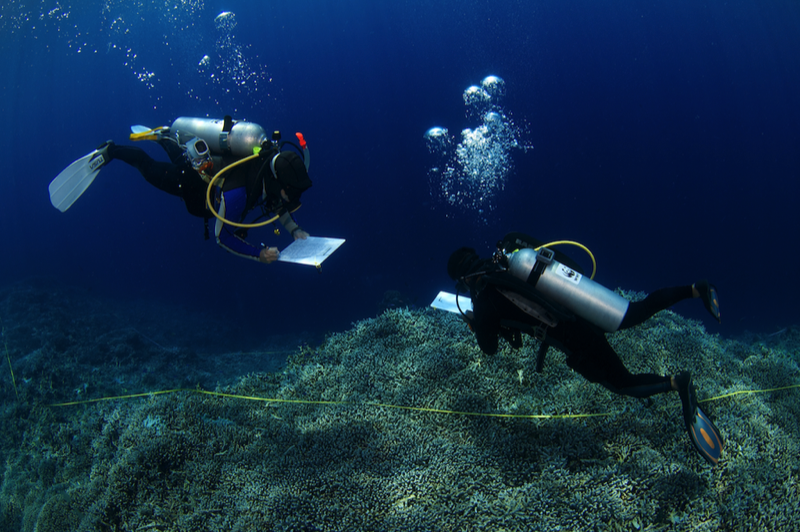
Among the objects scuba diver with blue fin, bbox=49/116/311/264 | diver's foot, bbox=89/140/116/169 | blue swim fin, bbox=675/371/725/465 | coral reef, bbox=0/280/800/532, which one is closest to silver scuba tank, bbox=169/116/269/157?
scuba diver with blue fin, bbox=49/116/311/264

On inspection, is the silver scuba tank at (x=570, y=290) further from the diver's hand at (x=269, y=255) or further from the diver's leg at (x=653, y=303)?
the diver's hand at (x=269, y=255)

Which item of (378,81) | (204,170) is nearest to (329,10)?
(378,81)

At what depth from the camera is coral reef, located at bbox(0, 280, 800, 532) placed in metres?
2.72

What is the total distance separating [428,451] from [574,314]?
186cm

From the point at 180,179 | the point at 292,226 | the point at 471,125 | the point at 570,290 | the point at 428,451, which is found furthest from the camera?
the point at 471,125

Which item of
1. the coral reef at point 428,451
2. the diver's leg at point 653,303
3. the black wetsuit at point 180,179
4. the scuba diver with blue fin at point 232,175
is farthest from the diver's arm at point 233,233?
the diver's leg at point 653,303

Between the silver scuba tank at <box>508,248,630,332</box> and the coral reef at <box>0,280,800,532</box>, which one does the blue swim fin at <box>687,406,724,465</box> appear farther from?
the silver scuba tank at <box>508,248,630,332</box>

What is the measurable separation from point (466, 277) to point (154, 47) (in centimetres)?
5676

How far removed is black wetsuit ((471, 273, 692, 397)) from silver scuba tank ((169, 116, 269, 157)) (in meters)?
3.71

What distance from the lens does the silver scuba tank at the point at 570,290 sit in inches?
117

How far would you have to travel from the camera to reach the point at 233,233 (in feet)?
15.7

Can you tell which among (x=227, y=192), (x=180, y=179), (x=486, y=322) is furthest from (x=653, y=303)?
(x=180, y=179)

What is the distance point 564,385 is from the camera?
3.99m

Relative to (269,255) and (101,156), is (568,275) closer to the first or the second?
(269,255)
